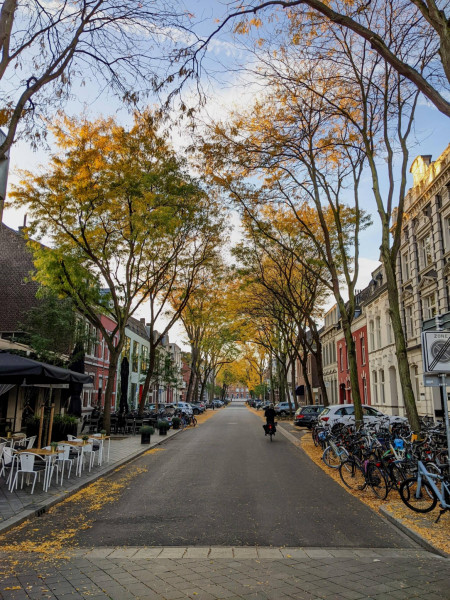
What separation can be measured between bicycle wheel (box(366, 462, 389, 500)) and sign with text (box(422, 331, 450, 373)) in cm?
284

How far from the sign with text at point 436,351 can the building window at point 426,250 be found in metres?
16.3

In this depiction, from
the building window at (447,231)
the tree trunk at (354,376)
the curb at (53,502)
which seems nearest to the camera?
the curb at (53,502)

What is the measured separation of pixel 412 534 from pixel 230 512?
2957 mm

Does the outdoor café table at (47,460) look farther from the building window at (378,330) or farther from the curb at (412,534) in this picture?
the building window at (378,330)

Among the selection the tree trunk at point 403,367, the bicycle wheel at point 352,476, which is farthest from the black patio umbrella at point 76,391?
the tree trunk at point 403,367

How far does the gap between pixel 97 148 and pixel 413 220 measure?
56.3 feet

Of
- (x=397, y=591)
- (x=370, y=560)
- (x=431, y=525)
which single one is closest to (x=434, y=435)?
(x=431, y=525)

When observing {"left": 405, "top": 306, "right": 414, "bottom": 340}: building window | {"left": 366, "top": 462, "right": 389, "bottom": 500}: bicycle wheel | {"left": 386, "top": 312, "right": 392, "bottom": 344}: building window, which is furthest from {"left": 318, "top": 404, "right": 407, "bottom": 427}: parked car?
{"left": 366, "top": 462, "right": 389, "bottom": 500}: bicycle wheel

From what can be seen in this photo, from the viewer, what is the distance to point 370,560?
18.4ft

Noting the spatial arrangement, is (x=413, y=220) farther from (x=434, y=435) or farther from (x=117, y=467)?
(x=117, y=467)

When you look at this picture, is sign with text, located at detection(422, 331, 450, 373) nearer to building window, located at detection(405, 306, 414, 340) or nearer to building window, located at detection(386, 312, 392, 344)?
building window, located at detection(405, 306, 414, 340)

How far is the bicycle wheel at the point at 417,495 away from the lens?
25.3ft

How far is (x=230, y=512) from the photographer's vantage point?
791 centimetres

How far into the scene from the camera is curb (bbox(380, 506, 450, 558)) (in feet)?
19.2
